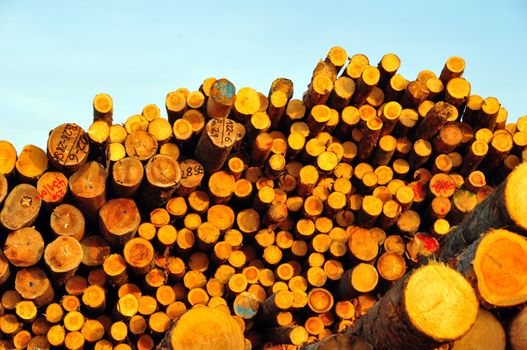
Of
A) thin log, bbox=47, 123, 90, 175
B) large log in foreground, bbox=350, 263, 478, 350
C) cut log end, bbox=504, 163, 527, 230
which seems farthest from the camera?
thin log, bbox=47, 123, 90, 175

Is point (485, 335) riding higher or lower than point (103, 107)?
lower

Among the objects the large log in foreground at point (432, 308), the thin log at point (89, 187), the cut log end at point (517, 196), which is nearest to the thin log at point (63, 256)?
the thin log at point (89, 187)

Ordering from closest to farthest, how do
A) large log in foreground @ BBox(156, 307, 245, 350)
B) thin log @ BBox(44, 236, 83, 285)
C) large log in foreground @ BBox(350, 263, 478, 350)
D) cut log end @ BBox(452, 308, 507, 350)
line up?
large log in foreground @ BBox(350, 263, 478, 350) < cut log end @ BBox(452, 308, 507, 350) < large log in foreground @ BBox(156, 307, 245, 350) < thin log @ BBox(44, 236, 83, 285)

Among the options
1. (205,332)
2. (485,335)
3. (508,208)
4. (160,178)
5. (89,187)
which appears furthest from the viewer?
(160,178)

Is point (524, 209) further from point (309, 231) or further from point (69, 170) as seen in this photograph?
point (69, 170)

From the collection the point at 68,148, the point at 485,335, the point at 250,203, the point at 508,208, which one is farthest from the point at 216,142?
the point at 485,335

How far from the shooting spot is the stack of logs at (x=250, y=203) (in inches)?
224

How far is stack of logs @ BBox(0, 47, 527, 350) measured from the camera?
569 centimetres

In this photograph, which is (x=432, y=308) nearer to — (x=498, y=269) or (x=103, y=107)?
(x=498, y=269)

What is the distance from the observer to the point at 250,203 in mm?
6594

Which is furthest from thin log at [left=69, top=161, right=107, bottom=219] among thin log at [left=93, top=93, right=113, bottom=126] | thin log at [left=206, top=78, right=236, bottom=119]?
thin log at [left=206, top=78, right=236, bottom=119]

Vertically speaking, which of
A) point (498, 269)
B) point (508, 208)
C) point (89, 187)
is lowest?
point (89, 187)

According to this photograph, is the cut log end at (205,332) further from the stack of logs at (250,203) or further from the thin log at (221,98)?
the thin log at (221,98)

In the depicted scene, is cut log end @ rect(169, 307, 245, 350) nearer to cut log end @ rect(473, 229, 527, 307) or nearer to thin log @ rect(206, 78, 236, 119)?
cut log end @ rect(473, 229, 527, 307)
